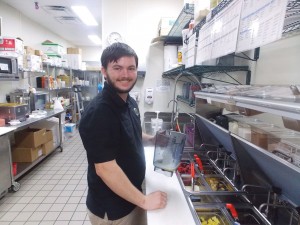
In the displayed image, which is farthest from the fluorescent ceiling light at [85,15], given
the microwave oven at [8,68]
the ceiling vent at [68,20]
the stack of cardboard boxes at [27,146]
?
the stack of cardboard boxes at [27,146]

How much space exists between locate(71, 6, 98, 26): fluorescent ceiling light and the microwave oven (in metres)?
1.87

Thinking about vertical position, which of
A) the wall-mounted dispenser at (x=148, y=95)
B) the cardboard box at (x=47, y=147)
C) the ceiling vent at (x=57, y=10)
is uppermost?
the ceiling vent at (x=57, y=10)

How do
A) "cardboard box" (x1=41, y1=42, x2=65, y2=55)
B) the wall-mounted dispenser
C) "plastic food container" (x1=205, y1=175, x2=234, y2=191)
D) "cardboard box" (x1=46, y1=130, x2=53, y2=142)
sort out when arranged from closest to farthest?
"plastic food container" (x1=205, y1=175, x2=234, y2=191) → the wall-mounted dispenser → "cardboard box" (x1=46, y1=130, x2=53, y2=142) → "cardboard box" (x1=41, y1=42, x2=65, y2=55)

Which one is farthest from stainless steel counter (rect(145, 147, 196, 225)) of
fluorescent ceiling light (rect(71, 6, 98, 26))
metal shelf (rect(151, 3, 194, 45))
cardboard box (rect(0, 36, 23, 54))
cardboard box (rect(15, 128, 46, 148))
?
fluorescent ceiling light (rect(71, 6, 98, 26))

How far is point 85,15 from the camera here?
4.82 metres

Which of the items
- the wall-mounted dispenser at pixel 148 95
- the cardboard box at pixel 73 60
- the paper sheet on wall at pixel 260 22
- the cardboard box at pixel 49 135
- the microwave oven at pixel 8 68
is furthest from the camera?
the cardboard box at pixel 73 60

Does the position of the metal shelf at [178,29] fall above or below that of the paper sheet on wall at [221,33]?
above

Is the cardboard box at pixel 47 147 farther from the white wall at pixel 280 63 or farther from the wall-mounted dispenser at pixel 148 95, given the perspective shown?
the white wall at pixel 280 63

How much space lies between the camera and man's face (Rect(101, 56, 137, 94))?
1135mm

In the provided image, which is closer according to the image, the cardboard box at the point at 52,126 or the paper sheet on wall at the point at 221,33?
the paper sheet on wall at the point at 221,33

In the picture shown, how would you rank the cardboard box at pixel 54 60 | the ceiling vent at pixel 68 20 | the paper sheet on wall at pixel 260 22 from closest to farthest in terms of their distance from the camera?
1. the paper sheet on wall at pixel 260 22
2. the cardboard box at pixel 54 60
3. the ceiling vent at pixel 68 20

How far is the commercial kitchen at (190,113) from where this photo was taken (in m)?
0.90

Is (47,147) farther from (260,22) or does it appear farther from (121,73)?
(260,22)

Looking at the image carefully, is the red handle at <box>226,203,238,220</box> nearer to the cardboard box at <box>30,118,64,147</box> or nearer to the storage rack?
the storage rack
